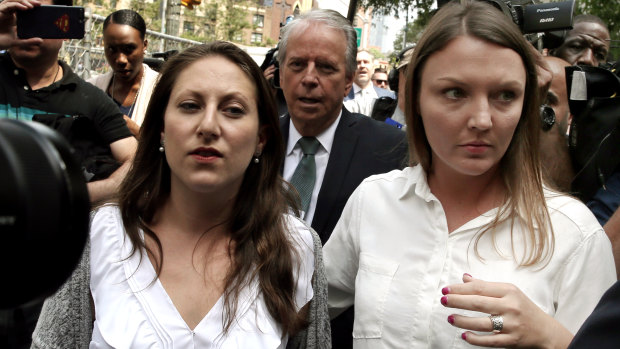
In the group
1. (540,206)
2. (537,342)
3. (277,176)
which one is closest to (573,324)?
(537,342)

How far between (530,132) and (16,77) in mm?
2358

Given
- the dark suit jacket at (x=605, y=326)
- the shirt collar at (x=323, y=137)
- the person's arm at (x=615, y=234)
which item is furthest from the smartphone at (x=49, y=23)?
the dark suit jacket at (x=605, y=326)

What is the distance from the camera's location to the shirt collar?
3061 mm

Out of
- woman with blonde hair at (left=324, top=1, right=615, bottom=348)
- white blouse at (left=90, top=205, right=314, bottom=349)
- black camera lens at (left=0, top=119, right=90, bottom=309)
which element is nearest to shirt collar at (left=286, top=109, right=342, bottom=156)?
woman with blonde hair at (left=324, top=1, right=615, bottom=348)

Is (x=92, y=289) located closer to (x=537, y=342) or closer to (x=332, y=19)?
(x=537, y=342)

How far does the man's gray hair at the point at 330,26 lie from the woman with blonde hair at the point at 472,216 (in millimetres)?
1151

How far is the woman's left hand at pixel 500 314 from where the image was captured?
1.48m

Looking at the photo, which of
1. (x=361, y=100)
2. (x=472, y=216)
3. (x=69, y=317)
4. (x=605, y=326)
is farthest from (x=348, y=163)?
(x=361, y=100)

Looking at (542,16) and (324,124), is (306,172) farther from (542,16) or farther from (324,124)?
(542,16)

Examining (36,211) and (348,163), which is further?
(348,163)

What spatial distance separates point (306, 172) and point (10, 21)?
1.51 metres

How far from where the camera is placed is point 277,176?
7.65 ft

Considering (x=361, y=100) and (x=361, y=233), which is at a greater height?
(x=361, y=233)

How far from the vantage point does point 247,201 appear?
7.30 feet
